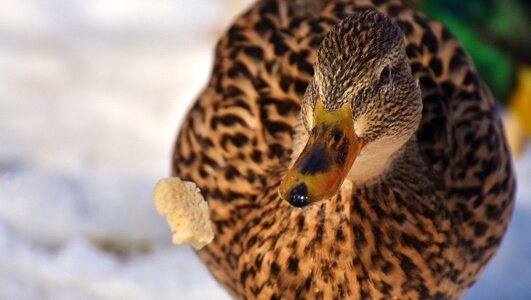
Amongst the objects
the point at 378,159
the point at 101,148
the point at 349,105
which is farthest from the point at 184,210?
the point at 101,148

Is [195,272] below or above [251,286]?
below

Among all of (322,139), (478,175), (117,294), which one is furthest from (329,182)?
(117,294)

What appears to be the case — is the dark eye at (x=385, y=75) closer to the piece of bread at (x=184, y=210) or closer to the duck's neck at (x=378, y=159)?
the duck's neck at (x=378, y=159)

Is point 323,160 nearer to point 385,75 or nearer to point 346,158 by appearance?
point 346,158

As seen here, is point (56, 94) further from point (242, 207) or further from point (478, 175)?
point (478, 175)

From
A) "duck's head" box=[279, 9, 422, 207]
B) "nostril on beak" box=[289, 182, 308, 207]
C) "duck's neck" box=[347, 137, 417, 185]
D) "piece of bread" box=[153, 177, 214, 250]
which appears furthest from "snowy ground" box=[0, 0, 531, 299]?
"nostril on beak" box=[289, 182, 308, 207]

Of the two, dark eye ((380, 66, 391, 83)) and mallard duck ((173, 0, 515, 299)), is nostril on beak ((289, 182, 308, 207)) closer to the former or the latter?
mallard duck ((173, 0, 515, 299))

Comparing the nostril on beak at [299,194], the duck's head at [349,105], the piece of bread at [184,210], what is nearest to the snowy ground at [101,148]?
the piece of bread at [184,210]
